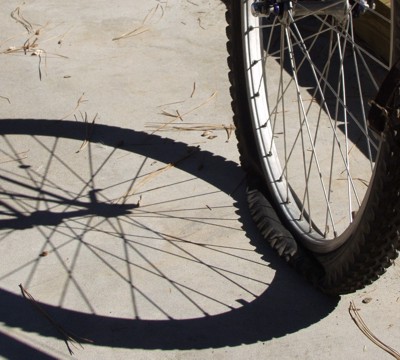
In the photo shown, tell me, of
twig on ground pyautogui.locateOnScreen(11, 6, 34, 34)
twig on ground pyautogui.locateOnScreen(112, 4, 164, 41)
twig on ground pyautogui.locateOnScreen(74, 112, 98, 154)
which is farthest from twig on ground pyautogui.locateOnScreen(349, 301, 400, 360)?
twig on ground pyautogui.locateOnScreen(11, 6, 34, 34)

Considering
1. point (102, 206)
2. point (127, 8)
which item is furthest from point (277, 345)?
point (127, 8)

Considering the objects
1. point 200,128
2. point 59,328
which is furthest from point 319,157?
point 59,328

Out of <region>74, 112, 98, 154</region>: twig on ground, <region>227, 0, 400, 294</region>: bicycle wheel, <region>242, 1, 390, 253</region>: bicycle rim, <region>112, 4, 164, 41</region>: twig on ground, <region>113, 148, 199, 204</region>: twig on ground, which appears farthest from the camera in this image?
<region>112, 4, 164, 41</region>: twig on ground

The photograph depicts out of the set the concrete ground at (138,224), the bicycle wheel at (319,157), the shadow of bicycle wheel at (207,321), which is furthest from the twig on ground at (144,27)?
the shadow of bicycle wheel at (207,321)

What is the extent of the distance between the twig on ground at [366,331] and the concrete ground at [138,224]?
0.01m

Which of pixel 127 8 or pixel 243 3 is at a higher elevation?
pixel 243 3

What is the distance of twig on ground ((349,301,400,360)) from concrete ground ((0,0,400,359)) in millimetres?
14

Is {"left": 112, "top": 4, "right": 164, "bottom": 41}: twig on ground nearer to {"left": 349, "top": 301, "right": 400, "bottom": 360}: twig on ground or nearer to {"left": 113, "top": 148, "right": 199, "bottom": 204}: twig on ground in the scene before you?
{"left": 113, "top": 148, "right": 199, "bottom": 204}: twig on ground

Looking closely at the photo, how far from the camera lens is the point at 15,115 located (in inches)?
135

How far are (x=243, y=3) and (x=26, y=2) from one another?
1832 millimetres

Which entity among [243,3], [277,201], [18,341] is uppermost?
[243,3]

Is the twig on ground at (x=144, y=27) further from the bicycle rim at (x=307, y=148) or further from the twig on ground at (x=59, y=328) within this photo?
the twig on ground at (x=59, y=328)

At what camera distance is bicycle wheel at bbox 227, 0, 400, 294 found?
2.08 meters

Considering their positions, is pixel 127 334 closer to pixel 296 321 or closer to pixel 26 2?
pixel 296 321
